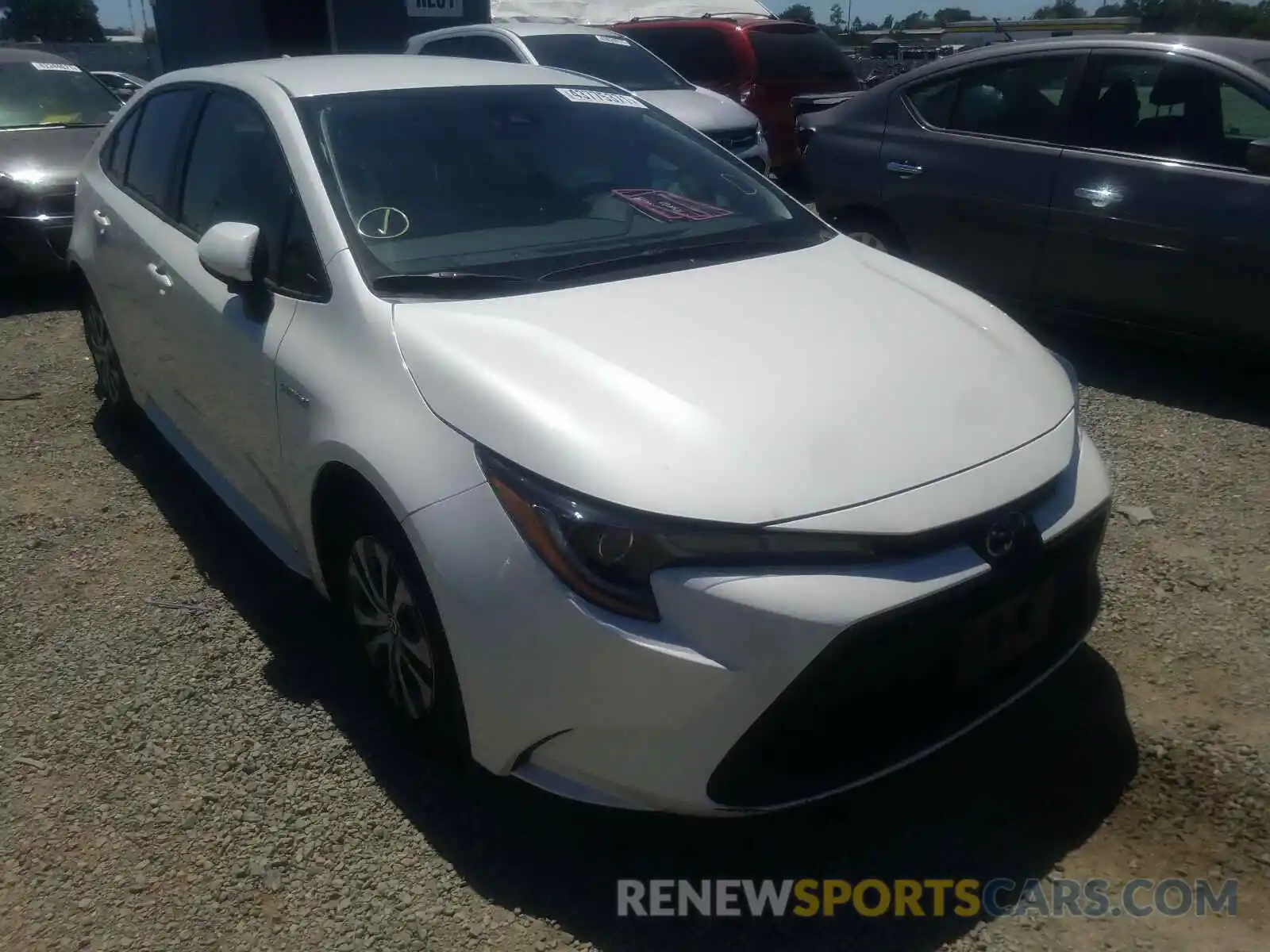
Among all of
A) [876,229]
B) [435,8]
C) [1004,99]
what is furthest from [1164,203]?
[435,8]

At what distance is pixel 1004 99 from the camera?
542 cm

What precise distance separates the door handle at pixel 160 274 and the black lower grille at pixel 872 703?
8.20ft

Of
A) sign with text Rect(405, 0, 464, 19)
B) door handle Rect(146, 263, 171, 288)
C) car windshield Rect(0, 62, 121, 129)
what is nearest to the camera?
door handle Rect(146, 263, 171, 288)

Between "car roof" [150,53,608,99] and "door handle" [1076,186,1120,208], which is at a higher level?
"car roof" [150,53,608,99]

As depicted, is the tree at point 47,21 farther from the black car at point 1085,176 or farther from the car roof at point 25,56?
the black car at point 1085,176

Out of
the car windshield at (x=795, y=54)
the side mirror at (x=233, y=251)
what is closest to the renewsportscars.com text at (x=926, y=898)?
the side mirror at (x=233, y=251)

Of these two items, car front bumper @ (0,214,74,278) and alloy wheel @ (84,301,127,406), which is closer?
alloy wheel @ (84,301,127,406)

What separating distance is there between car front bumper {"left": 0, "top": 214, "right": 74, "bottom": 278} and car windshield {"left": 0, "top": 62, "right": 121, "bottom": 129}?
1326 millimetres

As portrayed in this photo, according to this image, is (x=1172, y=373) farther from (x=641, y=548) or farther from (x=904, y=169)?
(x=641, y=548)

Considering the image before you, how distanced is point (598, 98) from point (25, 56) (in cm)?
704

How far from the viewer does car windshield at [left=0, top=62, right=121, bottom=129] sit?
7820 millimetres

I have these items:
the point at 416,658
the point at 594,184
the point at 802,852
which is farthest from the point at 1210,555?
the point at 416,658

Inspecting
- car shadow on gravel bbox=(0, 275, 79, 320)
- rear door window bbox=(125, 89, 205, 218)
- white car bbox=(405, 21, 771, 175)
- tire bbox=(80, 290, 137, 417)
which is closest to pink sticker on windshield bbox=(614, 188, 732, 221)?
rear door window bbox=(125, 89, 205, 218)

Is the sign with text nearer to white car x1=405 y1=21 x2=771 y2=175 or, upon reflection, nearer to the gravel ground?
white car x1=405 y1=21 x2=771 y2=175
